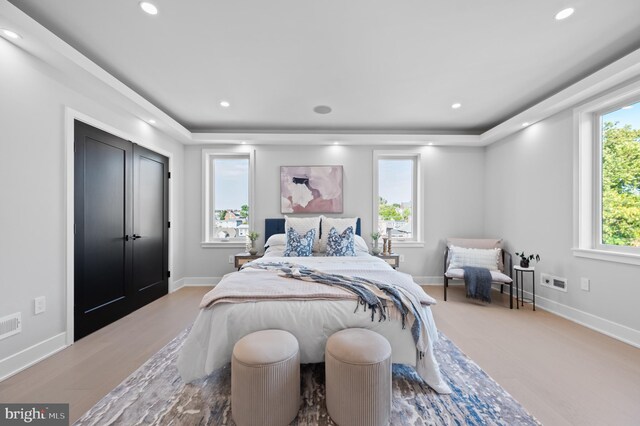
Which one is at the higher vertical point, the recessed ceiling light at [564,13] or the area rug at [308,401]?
the recessed ceiling light at [564,13]

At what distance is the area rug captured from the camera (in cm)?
152

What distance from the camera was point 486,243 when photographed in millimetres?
4055

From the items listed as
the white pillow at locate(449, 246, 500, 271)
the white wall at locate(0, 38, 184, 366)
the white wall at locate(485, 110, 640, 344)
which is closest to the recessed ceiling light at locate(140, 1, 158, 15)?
the white wall at locate(0, 38, 184, 366)

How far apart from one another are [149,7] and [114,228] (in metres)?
2.28

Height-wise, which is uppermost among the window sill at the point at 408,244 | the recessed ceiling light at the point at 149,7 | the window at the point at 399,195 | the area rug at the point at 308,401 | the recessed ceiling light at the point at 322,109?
the recessed ceiling light at the point at 149,7

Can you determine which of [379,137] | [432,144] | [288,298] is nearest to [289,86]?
[379,137]

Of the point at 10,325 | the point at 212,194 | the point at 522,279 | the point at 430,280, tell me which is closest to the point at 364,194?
the point at 430,280

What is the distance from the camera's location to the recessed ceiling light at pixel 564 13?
1854 mm

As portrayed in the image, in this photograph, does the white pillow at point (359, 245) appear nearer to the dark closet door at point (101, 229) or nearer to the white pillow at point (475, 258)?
the white pillow at point (475, 258)

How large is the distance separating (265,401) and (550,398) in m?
1.82

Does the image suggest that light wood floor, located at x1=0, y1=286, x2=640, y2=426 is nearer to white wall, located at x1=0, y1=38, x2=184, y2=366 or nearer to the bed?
white wall, located at x1=0, y1=38, x2=184, y2=366

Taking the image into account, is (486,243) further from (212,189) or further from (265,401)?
(212,189)

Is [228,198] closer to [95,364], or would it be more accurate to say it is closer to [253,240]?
[253,240]

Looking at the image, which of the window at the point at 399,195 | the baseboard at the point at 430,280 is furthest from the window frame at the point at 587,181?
the window at the point at 399,195
